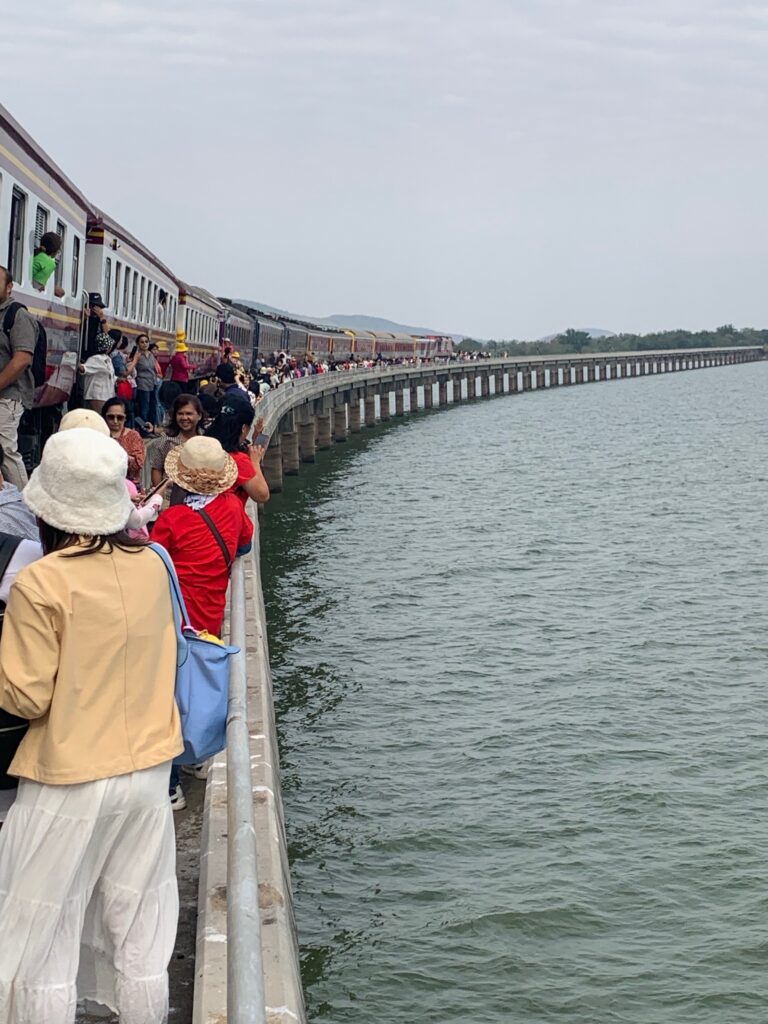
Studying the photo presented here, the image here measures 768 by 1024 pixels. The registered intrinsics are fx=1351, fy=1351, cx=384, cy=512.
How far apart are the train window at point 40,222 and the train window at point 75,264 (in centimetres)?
200

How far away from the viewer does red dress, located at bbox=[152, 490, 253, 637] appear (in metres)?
6.64

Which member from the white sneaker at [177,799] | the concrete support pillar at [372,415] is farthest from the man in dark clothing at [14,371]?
the concrete support pillar at [372,415]

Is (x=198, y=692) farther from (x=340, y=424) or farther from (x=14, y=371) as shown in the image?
(x=340, y=424)

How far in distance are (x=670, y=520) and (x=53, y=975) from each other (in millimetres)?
31139

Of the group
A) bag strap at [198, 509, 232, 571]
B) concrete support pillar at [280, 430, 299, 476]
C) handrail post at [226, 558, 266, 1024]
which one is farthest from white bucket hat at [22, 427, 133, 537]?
concrete support pillar at [280, 430, 299, 476]

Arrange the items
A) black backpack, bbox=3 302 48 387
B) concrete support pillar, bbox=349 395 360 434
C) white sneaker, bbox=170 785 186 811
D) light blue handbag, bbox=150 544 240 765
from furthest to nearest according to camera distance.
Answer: concrete support pillar, bbox=349 395 360 434
black backpack, bbox=3 302 48 387
white sneaker, bbox=170 785 186 811
light blue handbag, bbox=150 544 240 765

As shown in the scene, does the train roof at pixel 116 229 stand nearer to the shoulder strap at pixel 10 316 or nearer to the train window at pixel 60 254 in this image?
the train window at pixel 60 254

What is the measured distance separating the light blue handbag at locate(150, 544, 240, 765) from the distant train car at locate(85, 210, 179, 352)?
45.6ft

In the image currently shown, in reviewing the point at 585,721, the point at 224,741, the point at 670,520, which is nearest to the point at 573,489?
the point at 670,520

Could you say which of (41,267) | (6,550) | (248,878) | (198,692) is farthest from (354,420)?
(248,878)

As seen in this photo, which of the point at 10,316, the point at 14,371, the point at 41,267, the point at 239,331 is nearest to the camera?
the point at 14,371

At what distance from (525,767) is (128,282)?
1014 cm

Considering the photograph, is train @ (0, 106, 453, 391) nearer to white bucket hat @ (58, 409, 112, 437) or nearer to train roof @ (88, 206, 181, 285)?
train roof @ (88, 206, 181, 285)

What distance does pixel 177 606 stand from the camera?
3.95 meters
